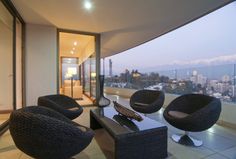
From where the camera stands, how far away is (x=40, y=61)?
4.70 m

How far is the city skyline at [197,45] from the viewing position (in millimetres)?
3605

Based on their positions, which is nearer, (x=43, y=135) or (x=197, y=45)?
(x=43, y=135)

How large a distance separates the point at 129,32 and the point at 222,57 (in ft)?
9.22

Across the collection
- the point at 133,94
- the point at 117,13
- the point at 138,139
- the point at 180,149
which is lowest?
the point at 180,149

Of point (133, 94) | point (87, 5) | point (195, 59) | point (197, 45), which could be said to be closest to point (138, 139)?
point (133, 94)

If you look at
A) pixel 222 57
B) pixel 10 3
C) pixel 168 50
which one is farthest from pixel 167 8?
pixel 10 3

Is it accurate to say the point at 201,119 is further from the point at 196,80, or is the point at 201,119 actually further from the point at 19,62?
the point at 19,62

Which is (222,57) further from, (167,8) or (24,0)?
(24,0)

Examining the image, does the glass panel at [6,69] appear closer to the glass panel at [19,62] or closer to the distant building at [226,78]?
the glass panel at [19,62]

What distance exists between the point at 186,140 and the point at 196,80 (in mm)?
2421

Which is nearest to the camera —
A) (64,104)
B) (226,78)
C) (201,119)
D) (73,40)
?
(201,119)

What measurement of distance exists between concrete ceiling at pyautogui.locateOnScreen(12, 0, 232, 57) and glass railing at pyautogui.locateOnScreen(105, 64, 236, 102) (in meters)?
1.44

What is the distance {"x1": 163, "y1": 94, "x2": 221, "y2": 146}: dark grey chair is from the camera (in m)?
2.39

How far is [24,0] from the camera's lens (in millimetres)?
3225
